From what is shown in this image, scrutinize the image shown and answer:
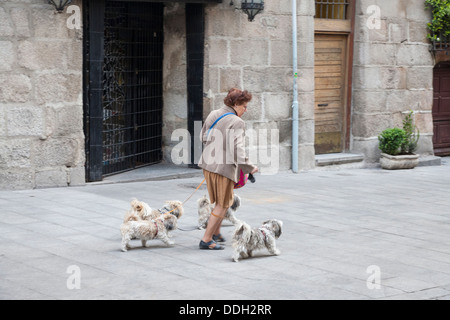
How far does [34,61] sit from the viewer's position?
10.7 metres

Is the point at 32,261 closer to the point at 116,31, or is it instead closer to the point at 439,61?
the point at 116,31

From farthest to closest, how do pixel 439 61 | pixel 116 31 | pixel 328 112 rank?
1. pixel 439 61
2. pixel 328 112
3. pixel 116 31

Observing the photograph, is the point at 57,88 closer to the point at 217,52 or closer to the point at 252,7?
the point at 217,52

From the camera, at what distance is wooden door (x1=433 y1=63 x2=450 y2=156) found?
16414mm

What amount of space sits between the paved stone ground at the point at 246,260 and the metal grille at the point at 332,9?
12.3 feet

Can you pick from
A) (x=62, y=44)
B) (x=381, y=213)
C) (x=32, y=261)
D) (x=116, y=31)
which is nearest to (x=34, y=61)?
(x=62, y=44)

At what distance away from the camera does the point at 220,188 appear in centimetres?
766

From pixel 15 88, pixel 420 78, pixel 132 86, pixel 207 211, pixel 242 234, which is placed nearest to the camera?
pixel 242 234

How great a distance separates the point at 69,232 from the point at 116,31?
4.71 meters

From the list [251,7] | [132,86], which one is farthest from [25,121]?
[251,7]

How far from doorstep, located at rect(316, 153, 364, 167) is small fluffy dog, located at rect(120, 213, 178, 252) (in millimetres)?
6527

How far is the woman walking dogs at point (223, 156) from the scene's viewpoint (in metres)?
7.56

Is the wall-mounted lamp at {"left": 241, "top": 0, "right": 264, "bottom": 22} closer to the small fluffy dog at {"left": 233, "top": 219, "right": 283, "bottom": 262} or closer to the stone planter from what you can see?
the stone planter

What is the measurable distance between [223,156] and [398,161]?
7349mm
